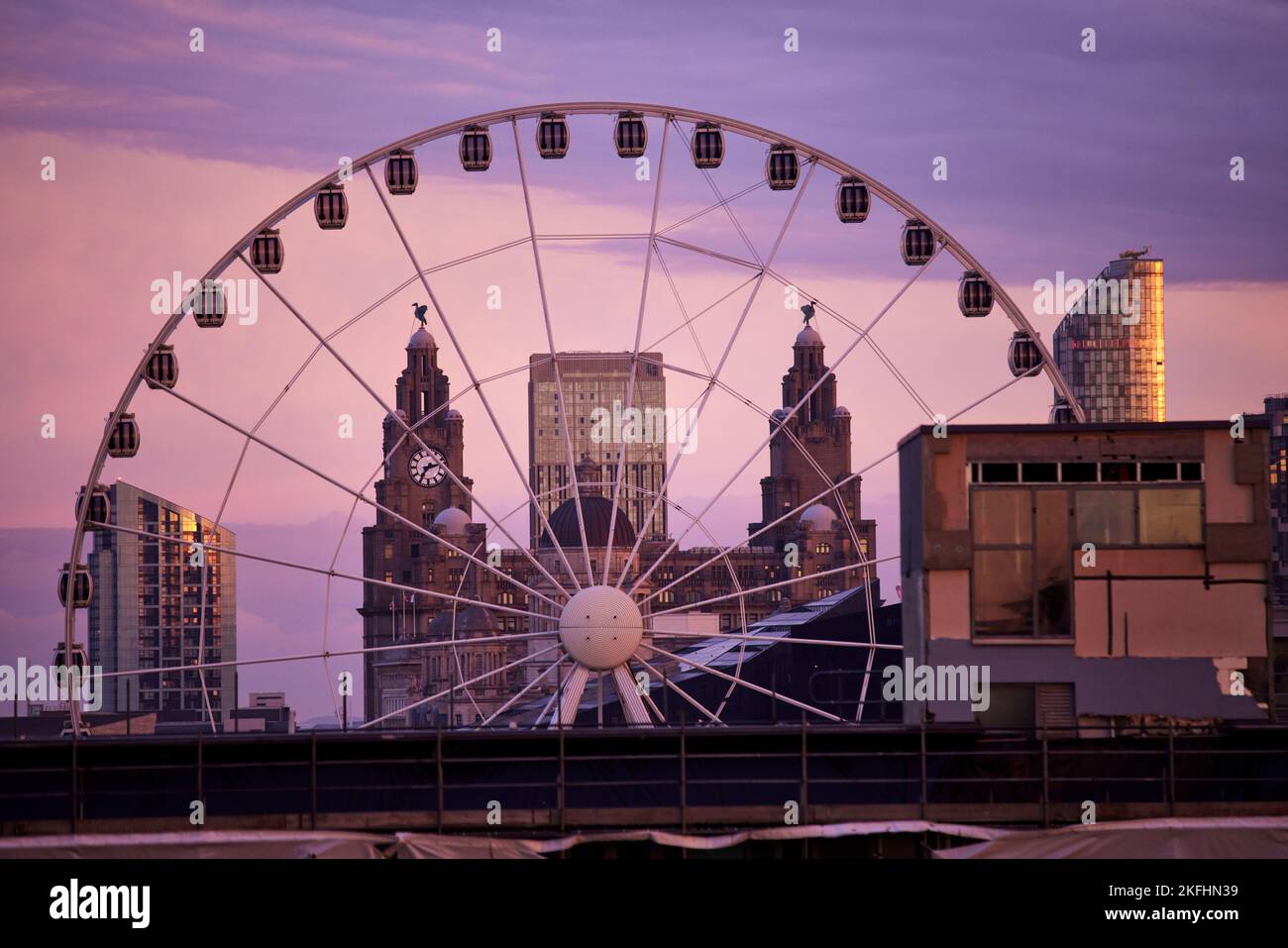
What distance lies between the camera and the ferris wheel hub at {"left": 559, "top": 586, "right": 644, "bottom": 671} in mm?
51719

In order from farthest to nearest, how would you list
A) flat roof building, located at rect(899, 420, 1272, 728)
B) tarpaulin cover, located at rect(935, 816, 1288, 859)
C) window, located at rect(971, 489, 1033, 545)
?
window, located at rect(971, 489, 1033, 545) → flat roof building, located at rect(899, 420, 1272, 728) → tarpaulin cover, located at rect(935, 816, 1288, 859)

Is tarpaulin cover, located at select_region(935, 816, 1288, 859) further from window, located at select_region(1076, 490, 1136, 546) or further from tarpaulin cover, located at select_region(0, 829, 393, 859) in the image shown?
tarpaulin cover, located at select_region(0, 829, 393, 859)

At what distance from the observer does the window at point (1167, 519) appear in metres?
38.1

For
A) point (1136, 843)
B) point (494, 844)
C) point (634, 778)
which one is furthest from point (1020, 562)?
point (494, 844)

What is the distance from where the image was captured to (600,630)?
51750mm

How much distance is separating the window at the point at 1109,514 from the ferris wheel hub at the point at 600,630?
16.2m

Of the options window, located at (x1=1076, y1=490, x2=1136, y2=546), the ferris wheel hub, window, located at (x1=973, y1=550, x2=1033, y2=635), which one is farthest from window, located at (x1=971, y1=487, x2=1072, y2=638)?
the ferris wheel hub

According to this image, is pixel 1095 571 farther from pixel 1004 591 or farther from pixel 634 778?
pixel 634 778

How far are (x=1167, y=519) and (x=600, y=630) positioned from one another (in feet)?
57.6

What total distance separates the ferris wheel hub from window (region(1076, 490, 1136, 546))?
1620cm
